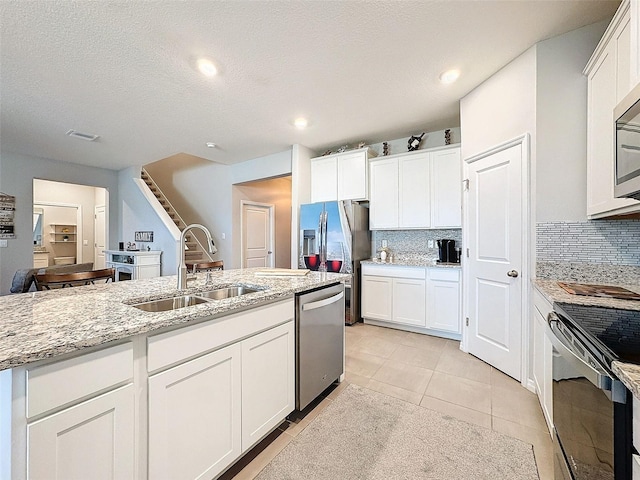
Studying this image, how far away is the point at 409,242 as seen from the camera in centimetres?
405

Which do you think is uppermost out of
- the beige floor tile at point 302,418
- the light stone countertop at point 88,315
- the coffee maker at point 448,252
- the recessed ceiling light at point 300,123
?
the recessed ceiling light at point 300,123

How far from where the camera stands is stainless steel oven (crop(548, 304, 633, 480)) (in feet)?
2.49

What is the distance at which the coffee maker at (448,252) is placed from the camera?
11.8 ft

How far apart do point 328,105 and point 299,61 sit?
32.3 inches

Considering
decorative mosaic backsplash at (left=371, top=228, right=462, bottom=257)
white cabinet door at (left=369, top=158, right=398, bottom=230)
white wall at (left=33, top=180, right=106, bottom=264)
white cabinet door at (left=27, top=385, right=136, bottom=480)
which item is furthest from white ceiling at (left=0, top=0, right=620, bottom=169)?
white wall at (left=33, top=180, right=106, bottom=264)

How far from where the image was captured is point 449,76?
2.56 metres

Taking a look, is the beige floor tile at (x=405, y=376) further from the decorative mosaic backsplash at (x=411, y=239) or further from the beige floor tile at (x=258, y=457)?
the decorative mosaic backsplash at (x=411, y=239)

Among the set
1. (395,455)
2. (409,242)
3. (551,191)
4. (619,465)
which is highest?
(551,191)

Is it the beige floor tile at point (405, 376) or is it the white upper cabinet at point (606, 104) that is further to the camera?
the beige floor tile at point (405, 376)

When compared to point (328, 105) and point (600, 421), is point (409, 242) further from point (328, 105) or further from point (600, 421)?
point (600, 421)

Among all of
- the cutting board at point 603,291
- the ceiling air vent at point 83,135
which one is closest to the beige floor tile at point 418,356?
the cutting board at point 603,291

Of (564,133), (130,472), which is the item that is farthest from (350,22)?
(130,472)

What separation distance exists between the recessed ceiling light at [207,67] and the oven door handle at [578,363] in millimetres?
2988

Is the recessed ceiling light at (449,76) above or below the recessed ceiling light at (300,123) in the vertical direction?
above
